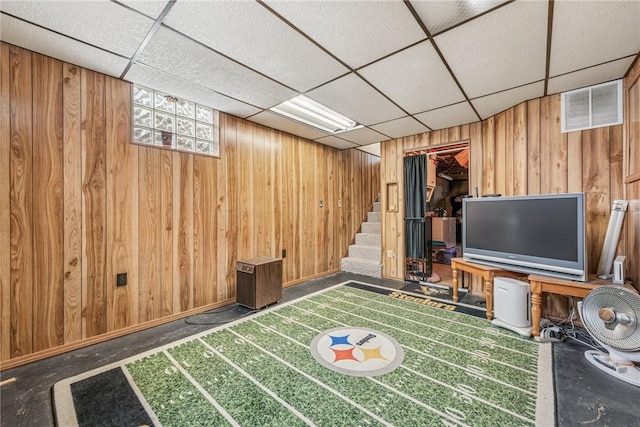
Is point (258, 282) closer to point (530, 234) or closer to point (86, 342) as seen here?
point (86, 342)

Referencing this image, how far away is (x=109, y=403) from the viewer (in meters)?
1.59

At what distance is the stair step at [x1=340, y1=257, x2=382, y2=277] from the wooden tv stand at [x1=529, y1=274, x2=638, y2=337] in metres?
2.43

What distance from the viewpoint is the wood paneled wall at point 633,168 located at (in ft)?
7.07

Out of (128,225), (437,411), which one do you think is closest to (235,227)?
(128,225)

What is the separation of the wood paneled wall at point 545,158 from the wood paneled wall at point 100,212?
3.11 meters

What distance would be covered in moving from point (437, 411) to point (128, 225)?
2974 mm

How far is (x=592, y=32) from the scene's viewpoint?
1785 mm

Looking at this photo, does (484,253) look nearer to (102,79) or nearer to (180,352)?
(180,352)

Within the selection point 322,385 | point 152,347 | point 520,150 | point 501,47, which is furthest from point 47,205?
point 520,150

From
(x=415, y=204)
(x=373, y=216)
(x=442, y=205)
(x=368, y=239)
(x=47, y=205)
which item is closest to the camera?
(x=47, y=205)

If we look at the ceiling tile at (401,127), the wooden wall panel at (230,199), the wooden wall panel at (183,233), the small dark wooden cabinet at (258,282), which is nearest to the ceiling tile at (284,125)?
the wooden wall panel at (230,199)

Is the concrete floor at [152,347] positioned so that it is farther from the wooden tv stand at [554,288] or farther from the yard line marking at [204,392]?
the yard line marking at [204,392]

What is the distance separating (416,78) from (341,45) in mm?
889

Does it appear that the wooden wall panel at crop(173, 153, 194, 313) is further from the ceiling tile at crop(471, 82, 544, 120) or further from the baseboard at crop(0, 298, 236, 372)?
the ceiling tile at crop(471, 82, 544, 120)
